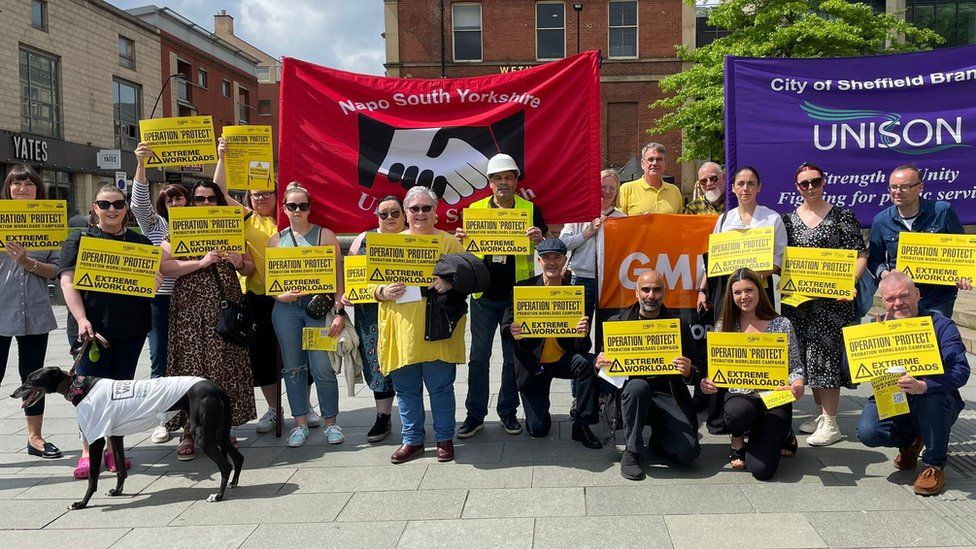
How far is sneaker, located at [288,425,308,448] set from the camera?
221 inches

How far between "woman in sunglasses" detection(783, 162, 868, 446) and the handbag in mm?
3874

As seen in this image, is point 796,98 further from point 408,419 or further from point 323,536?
point 323,536

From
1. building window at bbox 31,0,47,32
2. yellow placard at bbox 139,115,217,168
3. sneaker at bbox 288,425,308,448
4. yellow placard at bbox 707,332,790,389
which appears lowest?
sneaker at bbox 288,425,308,448

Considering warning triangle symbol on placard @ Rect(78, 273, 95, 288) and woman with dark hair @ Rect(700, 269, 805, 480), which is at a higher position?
warning triangle symbol on placard @ Rect(78, 273, 95, 288)

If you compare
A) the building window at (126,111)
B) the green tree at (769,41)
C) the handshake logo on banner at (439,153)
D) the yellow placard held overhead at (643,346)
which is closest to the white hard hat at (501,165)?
the handshake logo on banner at (439,153)

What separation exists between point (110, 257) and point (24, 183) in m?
1.12

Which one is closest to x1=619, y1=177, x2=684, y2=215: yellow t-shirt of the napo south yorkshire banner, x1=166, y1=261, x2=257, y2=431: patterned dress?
the napo south yorkshire banner

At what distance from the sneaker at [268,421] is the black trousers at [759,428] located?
349cm

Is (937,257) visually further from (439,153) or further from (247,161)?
(247,161)

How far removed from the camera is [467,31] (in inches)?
1340

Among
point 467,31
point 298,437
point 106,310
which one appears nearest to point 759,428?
point 298,437

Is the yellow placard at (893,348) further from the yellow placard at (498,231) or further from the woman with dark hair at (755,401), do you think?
the yellow placard at (498,231)

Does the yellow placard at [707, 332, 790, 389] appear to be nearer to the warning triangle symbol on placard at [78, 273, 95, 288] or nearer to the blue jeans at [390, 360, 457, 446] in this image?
the blue jeans at [390, 360, 457, 446]

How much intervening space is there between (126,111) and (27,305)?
32.7 metres
